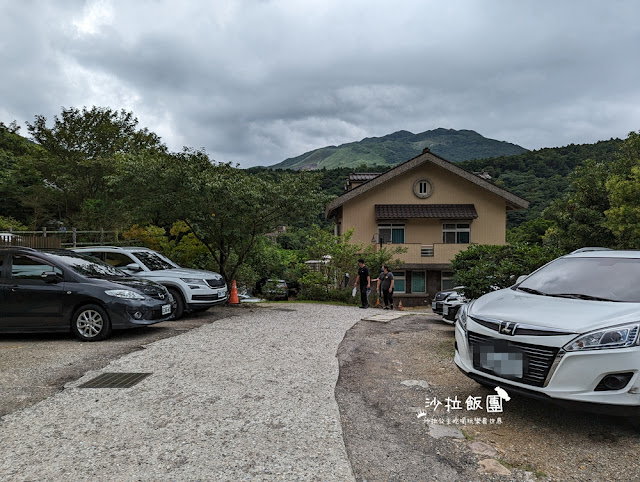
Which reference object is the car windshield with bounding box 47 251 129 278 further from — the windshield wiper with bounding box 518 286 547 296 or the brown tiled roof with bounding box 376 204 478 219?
the brown tiled roof with bounding box 376 204 478 219

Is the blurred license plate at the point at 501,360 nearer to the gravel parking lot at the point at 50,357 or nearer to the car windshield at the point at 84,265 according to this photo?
the gravel parking lot at the point at 50,357

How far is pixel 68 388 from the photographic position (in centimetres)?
496

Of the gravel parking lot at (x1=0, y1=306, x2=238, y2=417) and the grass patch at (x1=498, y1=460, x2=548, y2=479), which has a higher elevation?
the gravel parking lot at (x1=0, y1=306, x2=238, y2=417)

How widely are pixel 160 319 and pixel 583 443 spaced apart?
269 inches

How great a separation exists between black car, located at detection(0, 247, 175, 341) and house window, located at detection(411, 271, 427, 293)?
19.1 m

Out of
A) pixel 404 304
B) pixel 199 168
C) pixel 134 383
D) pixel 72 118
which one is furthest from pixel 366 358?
pixel 72 118

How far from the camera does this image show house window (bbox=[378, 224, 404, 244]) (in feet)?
82.7

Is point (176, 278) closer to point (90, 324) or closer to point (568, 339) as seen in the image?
point (90, 324)

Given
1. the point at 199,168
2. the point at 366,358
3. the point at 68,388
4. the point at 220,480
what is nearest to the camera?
the point at 220,480

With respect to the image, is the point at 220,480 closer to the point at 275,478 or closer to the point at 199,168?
the point at 275,478

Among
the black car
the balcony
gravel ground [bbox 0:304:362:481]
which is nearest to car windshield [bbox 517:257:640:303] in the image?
gravel ground [bbox 0:304:362:481]

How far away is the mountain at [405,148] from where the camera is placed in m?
137

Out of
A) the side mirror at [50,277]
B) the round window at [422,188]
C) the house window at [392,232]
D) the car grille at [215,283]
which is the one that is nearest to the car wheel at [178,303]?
the car grille at [215,283]

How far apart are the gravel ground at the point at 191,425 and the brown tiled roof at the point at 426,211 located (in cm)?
1865
